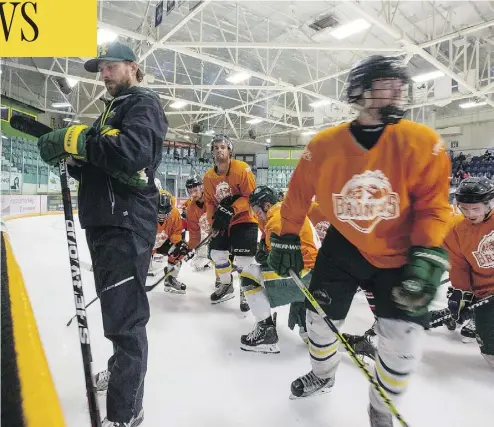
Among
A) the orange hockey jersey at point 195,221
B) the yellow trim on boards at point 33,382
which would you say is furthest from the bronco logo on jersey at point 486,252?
the orange hockey jersey at point 195,221

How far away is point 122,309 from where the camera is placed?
116cm

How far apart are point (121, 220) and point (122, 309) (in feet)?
0.86

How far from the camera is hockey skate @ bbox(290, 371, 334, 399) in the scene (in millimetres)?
1442

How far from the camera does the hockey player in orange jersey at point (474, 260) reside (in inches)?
71.6

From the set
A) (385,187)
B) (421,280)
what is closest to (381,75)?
(385,187)

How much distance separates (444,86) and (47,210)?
9.29m

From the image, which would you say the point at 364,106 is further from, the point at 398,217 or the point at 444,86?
the point at 444,86

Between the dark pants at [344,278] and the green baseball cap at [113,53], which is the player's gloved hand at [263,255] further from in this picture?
the green baseball cap at [113,53]

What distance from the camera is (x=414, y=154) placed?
41.9 inches

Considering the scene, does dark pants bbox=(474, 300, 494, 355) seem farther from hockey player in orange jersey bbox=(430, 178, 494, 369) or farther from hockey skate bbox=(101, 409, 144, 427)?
Result: hockey skate bbox=(101, 409, 144, 427)

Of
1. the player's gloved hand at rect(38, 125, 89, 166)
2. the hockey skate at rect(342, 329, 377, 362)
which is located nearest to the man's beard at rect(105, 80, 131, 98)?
the player's gloved hand at rect(38, 125, 89, 166)

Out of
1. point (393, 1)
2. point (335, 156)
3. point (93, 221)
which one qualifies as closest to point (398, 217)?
point (335, 156)

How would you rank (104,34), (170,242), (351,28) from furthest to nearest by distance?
(104,34) → (351,28) → (170,242)

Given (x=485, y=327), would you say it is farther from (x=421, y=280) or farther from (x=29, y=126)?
(x=29, y=126)
